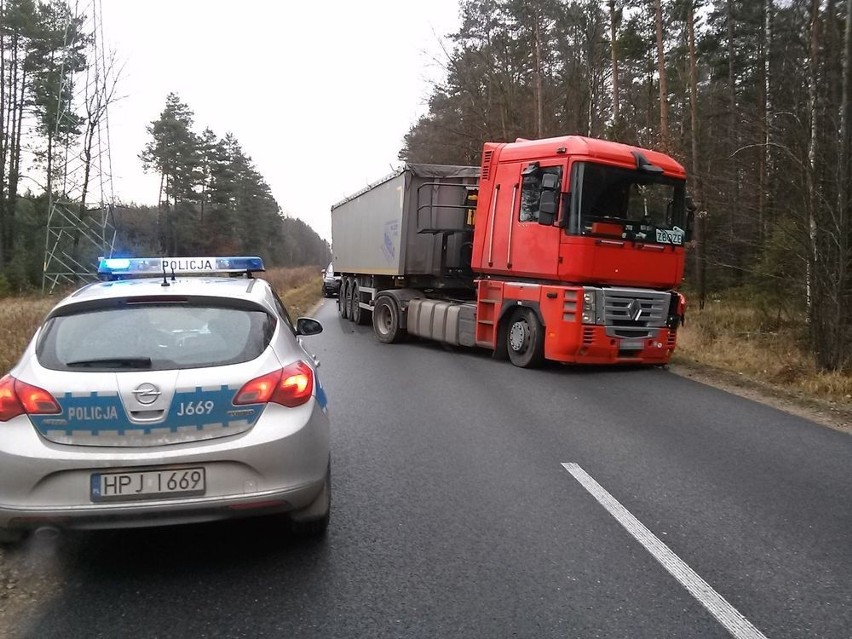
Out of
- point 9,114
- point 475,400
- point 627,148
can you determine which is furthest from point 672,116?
point 9,114

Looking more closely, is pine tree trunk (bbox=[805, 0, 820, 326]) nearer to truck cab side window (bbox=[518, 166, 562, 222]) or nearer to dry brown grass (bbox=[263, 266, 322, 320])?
truck cab side window (bbox=[518, 166, 562, 222])

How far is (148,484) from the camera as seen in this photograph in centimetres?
348

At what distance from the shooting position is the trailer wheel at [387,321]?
48.2ft

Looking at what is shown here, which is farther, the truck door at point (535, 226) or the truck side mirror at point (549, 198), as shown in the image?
the truck door at point (535, 226)

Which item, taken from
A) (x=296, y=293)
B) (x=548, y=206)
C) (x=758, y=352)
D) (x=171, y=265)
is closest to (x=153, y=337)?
(x=171, y=265)

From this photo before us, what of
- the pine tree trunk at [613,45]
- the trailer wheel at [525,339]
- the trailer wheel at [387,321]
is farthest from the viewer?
the pine tree trunk at [613,45]

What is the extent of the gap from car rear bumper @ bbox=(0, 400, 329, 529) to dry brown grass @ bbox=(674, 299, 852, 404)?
314 inches

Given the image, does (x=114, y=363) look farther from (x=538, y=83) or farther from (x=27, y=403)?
(x=538, y=83)

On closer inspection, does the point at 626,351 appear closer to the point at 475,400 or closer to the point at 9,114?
the point at 475,400

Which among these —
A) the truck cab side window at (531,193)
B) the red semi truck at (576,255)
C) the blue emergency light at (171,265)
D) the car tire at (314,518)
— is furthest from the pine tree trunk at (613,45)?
the car tire at (314,518)

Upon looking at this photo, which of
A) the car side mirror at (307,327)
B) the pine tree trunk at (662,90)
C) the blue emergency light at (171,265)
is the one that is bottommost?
the car side mirror at (307,327)

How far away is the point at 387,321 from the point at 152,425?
11.7m

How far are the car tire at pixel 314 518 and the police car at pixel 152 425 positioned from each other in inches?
0.4

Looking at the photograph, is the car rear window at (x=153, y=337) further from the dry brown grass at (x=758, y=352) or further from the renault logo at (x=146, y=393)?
the dry brown grass at (x=758, y=352)
